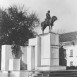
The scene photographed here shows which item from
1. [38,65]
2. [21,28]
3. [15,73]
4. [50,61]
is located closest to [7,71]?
[15,73]

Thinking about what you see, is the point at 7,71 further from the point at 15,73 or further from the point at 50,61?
the point at 50,61

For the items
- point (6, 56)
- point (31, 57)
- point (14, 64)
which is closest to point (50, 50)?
point (31, 57)

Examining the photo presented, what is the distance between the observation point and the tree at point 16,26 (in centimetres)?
3406

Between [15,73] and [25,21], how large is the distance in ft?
49.3

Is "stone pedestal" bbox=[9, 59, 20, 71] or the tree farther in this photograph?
the tree

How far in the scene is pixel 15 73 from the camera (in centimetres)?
2333

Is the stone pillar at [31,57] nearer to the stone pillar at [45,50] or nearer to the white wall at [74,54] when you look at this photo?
the stone pillar at [45,50]

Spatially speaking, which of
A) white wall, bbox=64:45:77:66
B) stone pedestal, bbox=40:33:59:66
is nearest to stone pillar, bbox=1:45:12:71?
stone pedestal, bbox=40:33:59:66

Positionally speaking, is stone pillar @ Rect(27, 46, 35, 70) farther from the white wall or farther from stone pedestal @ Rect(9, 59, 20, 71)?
the white wall

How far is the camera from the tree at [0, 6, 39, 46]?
3406 centimetres

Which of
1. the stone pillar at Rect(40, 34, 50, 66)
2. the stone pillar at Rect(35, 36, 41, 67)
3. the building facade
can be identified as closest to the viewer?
the stone pillar at Rect(40, 34, 50, 66)

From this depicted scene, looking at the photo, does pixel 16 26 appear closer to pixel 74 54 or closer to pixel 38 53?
pixel 38 53

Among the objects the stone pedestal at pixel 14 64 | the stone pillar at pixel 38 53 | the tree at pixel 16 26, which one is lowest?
the stone pedestal at pixel 14 64

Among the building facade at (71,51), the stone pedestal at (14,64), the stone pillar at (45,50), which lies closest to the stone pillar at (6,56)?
the stone pedestal at (14,64)
